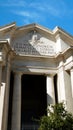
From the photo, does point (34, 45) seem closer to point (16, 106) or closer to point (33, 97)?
point (33, 97)

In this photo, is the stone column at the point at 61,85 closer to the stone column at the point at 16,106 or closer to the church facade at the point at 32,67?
the church facade at the point at 32,67

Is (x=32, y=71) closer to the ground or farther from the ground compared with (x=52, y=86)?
farther from the ground

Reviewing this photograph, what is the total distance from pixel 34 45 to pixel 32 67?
258 centimetres

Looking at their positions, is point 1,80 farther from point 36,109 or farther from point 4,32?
point 36,109

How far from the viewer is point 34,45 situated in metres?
26.3

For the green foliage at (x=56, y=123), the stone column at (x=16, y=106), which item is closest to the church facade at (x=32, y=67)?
the stone column at (x=16, y=106)

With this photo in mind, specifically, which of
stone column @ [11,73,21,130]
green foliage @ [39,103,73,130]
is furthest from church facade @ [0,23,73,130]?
green foliage @ [39,103,73,130]

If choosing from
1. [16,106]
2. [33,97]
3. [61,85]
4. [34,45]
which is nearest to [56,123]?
[16,106]

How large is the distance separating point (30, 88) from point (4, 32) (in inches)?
303

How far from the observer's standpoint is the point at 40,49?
26.2 meters

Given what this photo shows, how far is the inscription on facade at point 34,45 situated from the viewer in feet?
84.9

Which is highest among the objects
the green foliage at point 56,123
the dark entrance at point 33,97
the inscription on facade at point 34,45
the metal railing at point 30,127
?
the inscription on facade at point 34,45

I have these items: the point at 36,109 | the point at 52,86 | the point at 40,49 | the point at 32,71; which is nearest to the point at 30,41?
the point at 40,49

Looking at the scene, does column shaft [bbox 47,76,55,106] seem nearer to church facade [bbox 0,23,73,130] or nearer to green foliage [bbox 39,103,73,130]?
church facade [bbox 0,23,73,130]
